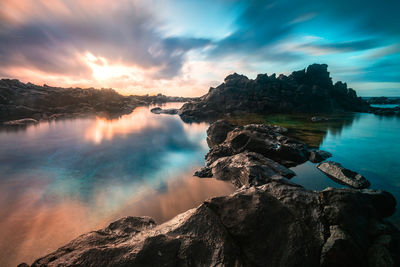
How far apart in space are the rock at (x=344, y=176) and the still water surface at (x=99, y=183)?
2.47 feet

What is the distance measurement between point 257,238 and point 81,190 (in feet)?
43.5

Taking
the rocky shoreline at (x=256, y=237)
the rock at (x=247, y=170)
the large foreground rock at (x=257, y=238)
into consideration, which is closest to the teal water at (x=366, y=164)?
the rock at (x=247, y=170)

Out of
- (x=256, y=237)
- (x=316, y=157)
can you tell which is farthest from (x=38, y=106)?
(x=316, y=157)

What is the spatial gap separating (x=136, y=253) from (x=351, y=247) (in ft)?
20.1

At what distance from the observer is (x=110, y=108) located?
87.6 meters

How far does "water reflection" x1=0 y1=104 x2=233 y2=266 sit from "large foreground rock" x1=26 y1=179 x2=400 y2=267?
399cm

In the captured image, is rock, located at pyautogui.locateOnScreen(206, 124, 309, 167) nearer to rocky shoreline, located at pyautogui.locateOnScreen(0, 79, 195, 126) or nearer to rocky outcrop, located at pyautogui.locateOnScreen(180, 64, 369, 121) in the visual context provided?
rocky outcrop, located at pyautogui.locateOnScreen(180, 64, 369, 121)

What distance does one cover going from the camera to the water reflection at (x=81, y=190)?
8.67m

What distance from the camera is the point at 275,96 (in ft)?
265

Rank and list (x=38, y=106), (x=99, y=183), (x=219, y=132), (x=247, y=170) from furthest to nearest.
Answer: (x=38, y=106) → (x=219, y=132) → (x=99, y=183) → (x=247, y=170)

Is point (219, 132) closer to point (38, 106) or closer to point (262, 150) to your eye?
point (262, 150)

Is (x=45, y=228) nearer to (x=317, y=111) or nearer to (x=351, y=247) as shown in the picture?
(x=351, y=247)

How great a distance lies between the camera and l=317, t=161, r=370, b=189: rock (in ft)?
41.8

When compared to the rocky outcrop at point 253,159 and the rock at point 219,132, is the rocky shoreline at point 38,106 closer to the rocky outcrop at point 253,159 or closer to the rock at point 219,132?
A: the rock at point 219,132
